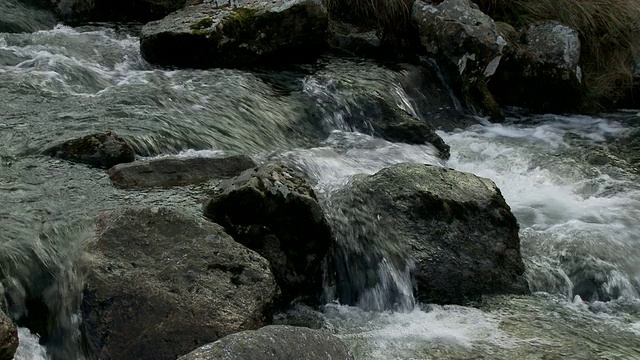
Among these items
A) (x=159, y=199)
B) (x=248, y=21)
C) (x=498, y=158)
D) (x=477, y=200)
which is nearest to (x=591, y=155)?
(x=498, y=158)

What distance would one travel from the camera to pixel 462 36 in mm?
9734

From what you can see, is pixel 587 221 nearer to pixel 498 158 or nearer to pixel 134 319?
pixel 498 158

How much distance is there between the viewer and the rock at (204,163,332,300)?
5266mm

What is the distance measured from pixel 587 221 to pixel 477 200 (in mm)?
1522

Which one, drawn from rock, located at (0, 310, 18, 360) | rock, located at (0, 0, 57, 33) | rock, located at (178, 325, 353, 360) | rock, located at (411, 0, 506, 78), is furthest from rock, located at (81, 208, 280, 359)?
rock, located at (411, 0, 506, 78)

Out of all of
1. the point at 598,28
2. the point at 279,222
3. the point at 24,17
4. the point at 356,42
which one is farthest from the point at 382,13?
the point at 279,222

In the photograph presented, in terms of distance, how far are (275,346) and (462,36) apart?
6841mm

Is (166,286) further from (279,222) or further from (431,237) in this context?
(431,237)

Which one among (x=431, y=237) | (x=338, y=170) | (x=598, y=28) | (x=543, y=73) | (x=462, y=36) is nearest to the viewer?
(x=431, y=237)

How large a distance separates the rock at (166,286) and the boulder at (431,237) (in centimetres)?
108

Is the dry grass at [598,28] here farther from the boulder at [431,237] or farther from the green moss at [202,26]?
the boulder at [431,237]

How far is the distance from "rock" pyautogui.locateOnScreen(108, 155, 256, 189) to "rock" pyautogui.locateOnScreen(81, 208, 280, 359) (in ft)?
2.91

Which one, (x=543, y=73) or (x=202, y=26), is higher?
(x=202, y=26)

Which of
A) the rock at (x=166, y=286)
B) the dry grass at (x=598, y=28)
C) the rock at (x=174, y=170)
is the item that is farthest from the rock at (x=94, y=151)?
the dry grass at (x=598, y=28)
